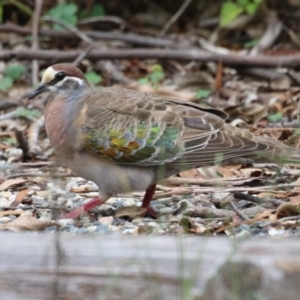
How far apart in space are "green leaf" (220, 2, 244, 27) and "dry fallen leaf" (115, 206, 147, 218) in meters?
4.92

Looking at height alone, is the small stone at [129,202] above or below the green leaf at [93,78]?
above

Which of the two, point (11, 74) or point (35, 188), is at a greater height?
point (35, 188)

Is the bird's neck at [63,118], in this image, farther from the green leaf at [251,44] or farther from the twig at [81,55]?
the green leaf at [251,44]

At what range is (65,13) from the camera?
9453mm

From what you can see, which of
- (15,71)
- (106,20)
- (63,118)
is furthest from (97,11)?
(63,118)

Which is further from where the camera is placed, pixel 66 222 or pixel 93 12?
pixel 93 12

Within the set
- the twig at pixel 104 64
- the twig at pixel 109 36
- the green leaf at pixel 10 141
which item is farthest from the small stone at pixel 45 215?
the twig at pixel 109 36

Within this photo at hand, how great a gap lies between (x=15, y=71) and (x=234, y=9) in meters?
2.44

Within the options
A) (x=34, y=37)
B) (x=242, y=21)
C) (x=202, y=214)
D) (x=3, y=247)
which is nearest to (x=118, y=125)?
(x=202, y=214)

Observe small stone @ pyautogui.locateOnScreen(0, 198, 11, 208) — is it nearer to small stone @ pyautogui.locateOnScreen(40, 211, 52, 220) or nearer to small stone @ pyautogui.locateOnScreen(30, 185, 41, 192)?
small stone @ pyautogui.locateOnScreen(30, 185, 41, 192)

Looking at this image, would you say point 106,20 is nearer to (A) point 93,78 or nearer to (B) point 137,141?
(A) point 93,78

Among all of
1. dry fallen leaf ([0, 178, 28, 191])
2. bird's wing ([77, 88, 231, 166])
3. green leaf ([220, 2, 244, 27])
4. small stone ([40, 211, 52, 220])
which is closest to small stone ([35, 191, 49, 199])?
dry fallen leaf ([0, 178, 28, 191])

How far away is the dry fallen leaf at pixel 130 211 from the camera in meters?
4.65

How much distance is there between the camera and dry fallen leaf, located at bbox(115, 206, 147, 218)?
4.65 meters
